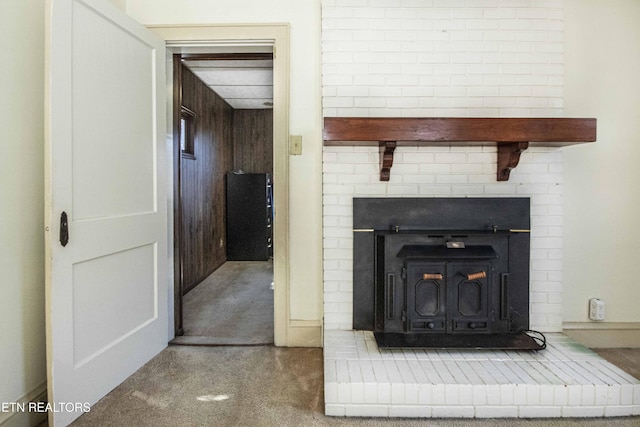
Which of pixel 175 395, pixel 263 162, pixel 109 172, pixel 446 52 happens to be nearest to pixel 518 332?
pixel 446 52

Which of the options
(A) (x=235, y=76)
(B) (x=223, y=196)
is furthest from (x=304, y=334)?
(B) (x=223, y=196)

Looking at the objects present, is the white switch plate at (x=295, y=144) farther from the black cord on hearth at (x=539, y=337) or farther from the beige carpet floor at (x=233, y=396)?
the black cord on hearth at (x=539, y=337)

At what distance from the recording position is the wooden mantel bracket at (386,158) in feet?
6.85

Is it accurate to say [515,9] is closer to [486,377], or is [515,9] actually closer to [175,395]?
[486,377]

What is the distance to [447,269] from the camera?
2.01m

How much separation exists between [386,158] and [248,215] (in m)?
4.28

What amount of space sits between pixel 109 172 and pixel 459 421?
2039 mm

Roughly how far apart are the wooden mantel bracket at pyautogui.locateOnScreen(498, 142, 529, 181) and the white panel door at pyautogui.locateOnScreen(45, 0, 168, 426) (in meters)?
2.07

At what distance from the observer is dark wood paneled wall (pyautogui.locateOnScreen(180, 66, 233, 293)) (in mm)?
4254

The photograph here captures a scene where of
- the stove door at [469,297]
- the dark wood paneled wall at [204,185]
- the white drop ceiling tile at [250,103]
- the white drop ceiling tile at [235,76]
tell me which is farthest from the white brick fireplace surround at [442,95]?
the white drop ceiling tile at [250,103]

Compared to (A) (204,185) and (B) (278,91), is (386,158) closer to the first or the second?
(B) (278,91)

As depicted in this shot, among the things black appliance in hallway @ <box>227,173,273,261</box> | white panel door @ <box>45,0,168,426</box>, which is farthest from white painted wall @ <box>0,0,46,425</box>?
black appliance in hallway @ <box>227,173,273,261</box>

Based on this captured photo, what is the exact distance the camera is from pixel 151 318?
2318 millimetres

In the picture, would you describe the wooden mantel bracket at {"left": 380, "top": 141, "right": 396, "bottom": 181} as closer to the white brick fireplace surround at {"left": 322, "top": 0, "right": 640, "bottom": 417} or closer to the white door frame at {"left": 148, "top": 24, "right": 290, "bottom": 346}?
the white brick fireplace surround at {"left": 322, "top": 0, "right": 640, "bottom": 417}
